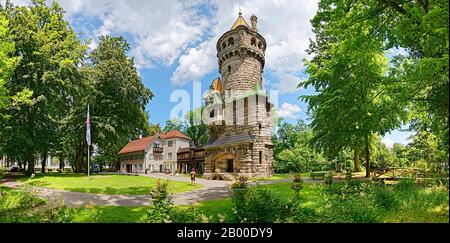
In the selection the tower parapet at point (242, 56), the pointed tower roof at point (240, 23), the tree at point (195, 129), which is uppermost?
the pointed tower roof at point (240, 23)

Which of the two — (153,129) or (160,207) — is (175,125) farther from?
(160,207)

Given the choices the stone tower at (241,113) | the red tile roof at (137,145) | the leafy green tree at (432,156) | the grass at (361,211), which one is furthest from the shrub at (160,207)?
the red tile roof at (137,145)

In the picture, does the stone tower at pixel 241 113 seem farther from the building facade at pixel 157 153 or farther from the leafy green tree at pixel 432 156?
Answer: the leafy green tree at pixel 432 156

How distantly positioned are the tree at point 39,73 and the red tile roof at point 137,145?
14.9 meters

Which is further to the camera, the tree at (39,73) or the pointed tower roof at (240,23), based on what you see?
the pointed tower roof at (240,23)

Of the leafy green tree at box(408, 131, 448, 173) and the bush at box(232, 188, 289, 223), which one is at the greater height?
the leafy green tree at box(408, 131, 448, 173)

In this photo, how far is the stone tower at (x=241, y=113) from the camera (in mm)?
27953

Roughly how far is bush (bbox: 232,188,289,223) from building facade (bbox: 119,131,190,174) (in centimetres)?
3307

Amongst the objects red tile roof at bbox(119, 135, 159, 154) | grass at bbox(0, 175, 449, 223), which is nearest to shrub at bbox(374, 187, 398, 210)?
grass at bbox(0, 175, 449, 223)

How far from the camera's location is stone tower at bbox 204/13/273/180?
91.7 feet

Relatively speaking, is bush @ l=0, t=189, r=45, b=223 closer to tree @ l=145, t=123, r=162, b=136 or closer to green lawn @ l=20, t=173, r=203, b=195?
green lawn @ l=20, t=173, r=203, b=195

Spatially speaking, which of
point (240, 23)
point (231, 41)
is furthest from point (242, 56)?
point (240, 23)
